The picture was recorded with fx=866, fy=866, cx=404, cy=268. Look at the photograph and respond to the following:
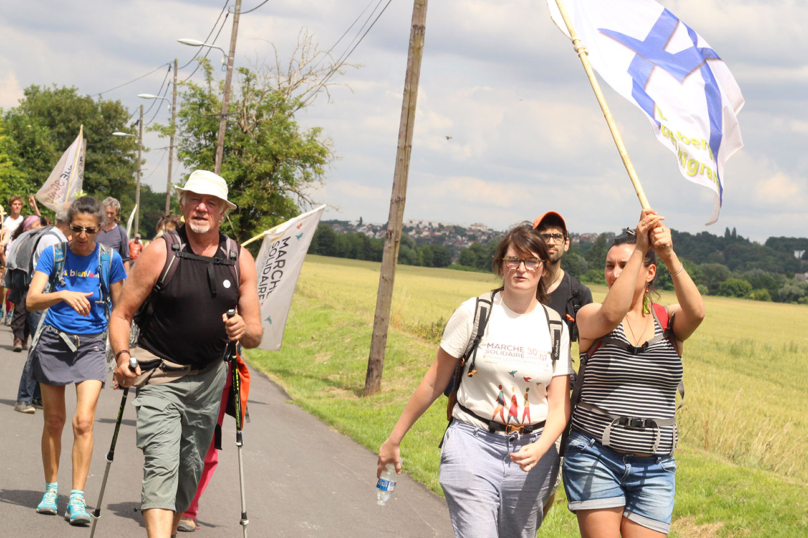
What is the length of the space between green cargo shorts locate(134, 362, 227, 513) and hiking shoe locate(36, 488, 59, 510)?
124 cm

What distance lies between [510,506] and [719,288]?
10173 centimetres

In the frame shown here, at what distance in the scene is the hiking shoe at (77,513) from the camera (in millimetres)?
5277

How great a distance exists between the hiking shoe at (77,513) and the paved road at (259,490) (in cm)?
6

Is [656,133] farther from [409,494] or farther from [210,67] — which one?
[210,67]

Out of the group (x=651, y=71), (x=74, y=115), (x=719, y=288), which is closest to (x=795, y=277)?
(x=719, y=288)

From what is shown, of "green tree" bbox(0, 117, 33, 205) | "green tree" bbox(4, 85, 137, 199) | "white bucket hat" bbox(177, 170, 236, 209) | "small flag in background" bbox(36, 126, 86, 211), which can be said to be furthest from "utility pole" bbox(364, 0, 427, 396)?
"green tree" bbox(4, 85, 137, 199)

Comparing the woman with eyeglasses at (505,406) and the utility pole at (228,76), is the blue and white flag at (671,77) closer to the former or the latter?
the woman with eyeglasses at (505,406)

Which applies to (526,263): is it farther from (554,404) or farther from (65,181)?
(65,181)

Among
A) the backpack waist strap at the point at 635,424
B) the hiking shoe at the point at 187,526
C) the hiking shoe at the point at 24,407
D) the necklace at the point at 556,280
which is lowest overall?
the hiking shoe at the point at 24,407

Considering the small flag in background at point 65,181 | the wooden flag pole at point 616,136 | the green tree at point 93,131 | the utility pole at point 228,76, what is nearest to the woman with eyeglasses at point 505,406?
the wooden flag pole at point 616,136

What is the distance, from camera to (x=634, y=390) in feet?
12.2

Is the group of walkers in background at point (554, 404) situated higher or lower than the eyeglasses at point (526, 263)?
lower

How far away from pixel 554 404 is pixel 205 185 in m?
2.13

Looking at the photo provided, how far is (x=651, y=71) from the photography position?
417 centimetres
